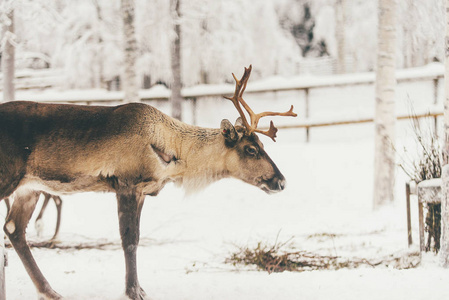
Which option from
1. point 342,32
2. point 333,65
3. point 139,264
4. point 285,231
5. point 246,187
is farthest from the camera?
point 333,65

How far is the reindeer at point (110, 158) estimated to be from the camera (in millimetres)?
3521

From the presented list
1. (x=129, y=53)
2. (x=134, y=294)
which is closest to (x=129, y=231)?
(x=134, y=294)

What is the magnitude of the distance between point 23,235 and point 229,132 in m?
1.76

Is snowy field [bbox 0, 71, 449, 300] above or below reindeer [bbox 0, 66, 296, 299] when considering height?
below

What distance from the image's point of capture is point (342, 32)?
18594 millimetres

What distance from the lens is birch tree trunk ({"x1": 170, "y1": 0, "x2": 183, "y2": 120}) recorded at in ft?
34.2

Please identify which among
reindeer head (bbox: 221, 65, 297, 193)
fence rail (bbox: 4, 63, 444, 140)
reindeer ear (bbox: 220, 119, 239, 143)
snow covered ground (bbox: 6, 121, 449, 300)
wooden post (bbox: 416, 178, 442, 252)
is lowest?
snow covered ground (bbox: 6, 121, 449, 300)

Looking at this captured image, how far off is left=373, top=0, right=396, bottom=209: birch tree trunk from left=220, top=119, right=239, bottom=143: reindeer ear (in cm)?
440

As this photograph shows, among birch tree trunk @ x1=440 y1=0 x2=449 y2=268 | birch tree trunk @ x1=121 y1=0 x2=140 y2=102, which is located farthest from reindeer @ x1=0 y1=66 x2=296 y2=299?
birch tree trunk @ x1=121 y1=0 x2=140 y2=102

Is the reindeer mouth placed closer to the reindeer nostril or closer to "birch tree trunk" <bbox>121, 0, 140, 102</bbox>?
the reindeer nostril

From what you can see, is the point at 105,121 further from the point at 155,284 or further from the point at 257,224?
the point at 257,224

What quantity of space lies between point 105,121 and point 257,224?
13.9ft

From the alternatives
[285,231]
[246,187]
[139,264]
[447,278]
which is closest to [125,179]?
[139,264]

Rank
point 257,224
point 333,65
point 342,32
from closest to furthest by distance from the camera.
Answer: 1. point 257,224
2. point 342,32
3. point 333,65
